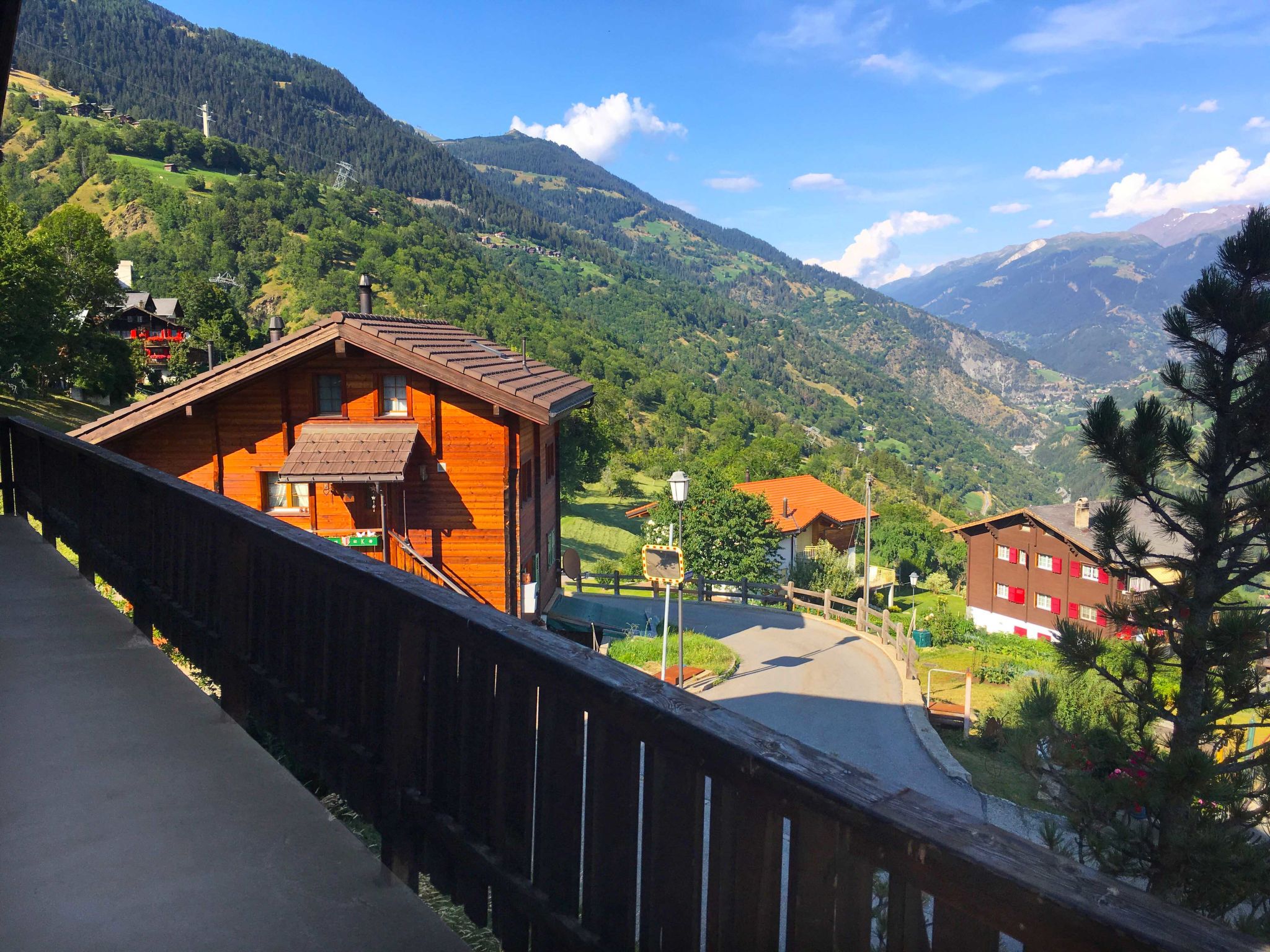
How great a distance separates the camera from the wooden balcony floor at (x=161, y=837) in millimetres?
2492

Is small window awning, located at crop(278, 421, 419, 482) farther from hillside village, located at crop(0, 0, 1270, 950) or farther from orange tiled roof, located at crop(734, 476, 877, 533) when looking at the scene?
orange tiled roof, located at crop(734, 476, 877, 533)

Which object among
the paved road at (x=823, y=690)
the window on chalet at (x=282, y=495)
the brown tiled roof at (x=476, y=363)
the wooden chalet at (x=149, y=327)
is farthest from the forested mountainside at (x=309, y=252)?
the window on chalet at (x=282, y=495)

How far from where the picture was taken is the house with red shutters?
43156 millimetres

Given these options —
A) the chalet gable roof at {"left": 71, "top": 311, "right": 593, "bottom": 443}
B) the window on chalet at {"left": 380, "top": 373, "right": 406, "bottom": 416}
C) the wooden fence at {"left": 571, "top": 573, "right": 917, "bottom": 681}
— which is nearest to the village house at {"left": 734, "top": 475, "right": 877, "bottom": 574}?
the wooden fence at {"left": 571, "top": 573, "right": 917, "bottom": 681}

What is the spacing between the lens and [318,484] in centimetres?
1498

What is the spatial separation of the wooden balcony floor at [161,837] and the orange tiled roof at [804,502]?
141 ft

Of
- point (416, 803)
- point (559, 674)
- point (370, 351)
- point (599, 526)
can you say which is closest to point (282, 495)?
point (370, 351)

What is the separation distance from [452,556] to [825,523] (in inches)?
1515

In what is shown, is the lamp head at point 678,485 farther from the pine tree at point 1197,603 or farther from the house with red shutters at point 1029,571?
the house with red shutters at point 1029,571

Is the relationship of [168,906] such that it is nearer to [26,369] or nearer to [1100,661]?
[1100,661]

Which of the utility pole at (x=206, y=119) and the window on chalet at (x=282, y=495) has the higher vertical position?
the utility pole at (x=206, y=119)

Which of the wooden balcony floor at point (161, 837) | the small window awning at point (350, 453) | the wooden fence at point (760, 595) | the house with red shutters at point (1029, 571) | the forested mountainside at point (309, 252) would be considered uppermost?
the forested mountainside at point (309, 252)

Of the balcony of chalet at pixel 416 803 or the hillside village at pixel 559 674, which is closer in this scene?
the balcony of chalet at pixel 416 803

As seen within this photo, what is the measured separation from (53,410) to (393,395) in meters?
21.0
